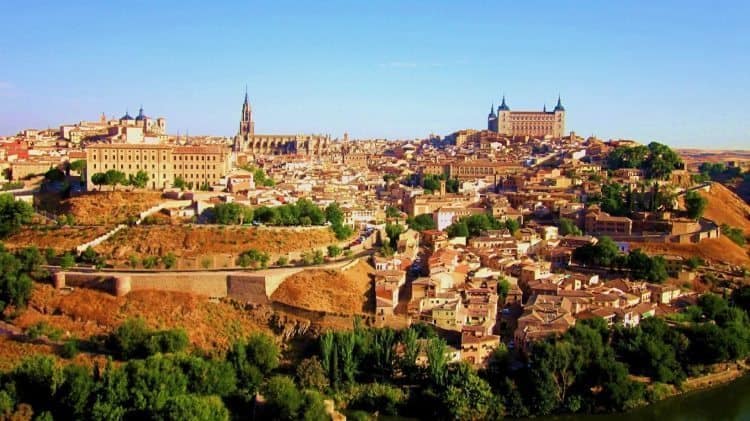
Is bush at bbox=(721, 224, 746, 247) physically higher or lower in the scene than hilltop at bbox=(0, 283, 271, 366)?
higher

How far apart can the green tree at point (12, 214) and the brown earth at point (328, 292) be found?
329 inches

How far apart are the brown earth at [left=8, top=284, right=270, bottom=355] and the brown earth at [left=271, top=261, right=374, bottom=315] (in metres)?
1.07

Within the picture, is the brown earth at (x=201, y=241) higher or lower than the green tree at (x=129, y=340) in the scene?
higher

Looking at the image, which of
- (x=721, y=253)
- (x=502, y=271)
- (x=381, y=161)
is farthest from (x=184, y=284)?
(x=381, y=161)

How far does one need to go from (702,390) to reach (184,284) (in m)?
12.0

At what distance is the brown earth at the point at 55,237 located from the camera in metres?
22.2

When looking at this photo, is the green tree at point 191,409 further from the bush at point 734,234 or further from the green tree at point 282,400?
the bush at point 734,234

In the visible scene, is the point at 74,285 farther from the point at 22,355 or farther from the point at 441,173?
the point at 441,173

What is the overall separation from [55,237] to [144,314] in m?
5.26

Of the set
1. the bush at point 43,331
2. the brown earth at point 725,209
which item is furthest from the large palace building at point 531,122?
the bush at point 43,331

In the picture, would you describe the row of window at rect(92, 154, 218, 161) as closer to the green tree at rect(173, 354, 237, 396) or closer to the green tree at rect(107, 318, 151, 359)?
the green tree at rect(107, 318, 151, 359)

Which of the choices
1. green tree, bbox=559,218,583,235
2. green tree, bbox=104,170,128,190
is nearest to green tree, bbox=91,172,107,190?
green tree, bbox=104,170,128,190

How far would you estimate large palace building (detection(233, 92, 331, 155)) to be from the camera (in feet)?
187

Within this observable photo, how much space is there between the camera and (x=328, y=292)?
20172 millimetres
